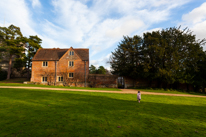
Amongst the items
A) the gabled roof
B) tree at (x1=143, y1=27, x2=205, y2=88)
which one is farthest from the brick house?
tree at (x1=143, y1=27, x2=205, y2=88)


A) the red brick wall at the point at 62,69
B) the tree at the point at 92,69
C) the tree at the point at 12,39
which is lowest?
the red brick wall at the point at 62,69

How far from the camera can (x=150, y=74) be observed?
96.4 feet

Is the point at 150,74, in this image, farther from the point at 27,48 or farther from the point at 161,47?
the point at 27,48

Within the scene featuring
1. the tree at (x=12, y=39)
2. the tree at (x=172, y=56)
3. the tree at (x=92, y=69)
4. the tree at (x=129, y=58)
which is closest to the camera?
the tree at (x=172, y=56)

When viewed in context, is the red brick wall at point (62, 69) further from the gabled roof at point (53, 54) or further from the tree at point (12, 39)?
the tree at point (12, 39)

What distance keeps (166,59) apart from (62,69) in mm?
28267

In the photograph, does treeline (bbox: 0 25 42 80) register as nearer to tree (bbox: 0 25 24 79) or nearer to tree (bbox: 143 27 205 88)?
tree (bbox: 0 25 24 79)

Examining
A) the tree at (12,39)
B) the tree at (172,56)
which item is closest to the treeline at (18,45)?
the tree at (12,39)

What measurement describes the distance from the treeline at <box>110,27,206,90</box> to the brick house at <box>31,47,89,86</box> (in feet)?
33.8

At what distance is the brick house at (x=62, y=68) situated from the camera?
3228cm

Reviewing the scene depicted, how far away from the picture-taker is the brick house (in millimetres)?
32281

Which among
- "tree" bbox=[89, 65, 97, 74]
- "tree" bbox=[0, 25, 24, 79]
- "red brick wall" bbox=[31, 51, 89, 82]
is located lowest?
"red brick wall" bbox=[31, 51, 89, 82]

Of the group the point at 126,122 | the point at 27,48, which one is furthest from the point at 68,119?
the point at 27,48

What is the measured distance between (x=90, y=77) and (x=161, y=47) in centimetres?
2003
